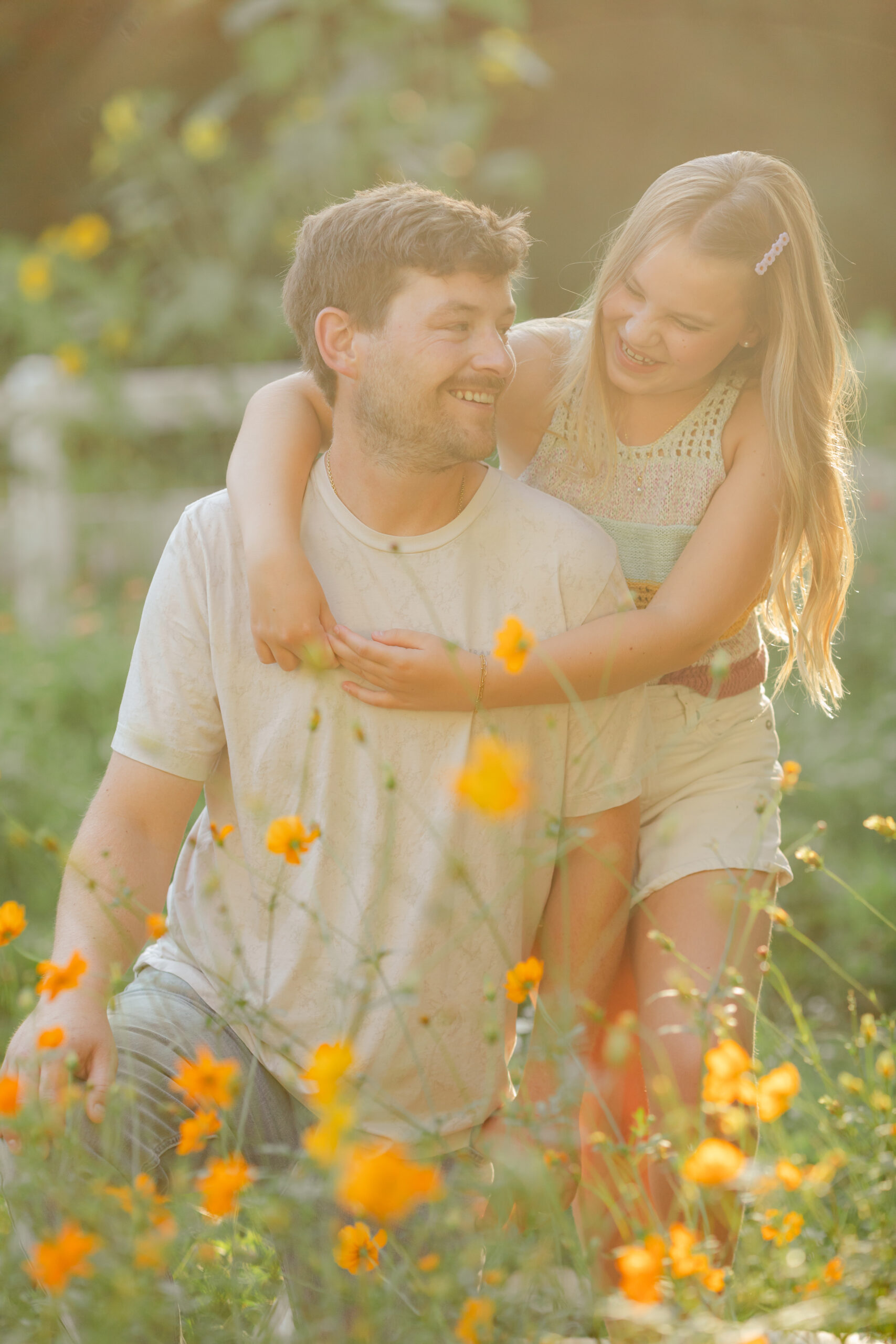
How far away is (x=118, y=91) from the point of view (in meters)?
5.20

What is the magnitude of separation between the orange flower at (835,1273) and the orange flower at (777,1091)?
0.13 metres

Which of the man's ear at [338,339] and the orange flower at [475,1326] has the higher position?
the man's ear at [338,339]

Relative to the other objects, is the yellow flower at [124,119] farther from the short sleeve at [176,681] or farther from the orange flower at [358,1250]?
the orange flower at [358,1250]

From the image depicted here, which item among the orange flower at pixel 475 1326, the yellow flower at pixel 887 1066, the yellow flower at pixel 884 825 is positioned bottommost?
the orange flower at pixel 475 1326

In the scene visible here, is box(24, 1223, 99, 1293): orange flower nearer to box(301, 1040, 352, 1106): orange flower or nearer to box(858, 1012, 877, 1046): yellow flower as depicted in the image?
box(301, 1040, 352, 1106): orange flower

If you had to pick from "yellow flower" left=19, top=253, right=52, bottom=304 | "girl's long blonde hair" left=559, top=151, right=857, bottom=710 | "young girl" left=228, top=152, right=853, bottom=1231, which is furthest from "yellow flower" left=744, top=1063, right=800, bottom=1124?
"yellow flower" left=19, top=253, right=52, bottom=304

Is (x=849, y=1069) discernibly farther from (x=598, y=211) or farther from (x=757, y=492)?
(x=598, y=211)

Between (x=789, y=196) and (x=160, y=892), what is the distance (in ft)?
4.53

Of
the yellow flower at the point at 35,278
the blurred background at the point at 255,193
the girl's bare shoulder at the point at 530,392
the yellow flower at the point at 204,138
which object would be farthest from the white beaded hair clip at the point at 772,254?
the yellow flower at the point at 35,278

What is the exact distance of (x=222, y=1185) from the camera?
92 cm

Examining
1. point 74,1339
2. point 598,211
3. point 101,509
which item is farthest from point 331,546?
point 598,211

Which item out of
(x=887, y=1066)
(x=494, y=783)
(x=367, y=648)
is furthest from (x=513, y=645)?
(x=887, y=1066)

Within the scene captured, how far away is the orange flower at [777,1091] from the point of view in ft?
3.09

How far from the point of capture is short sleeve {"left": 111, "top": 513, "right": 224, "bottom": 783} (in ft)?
5.47
